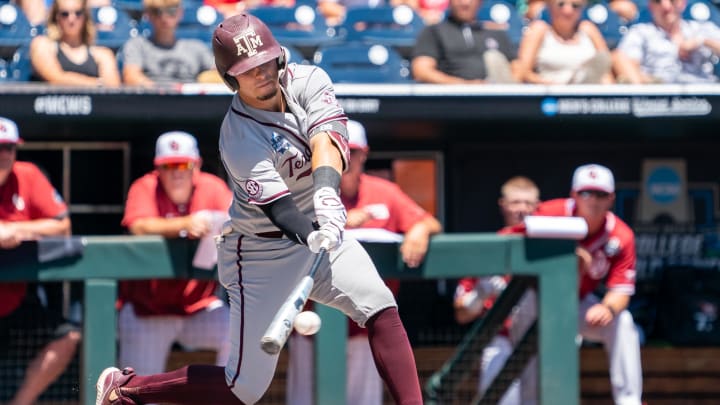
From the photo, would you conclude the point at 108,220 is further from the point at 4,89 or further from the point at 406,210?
the point at 406,210

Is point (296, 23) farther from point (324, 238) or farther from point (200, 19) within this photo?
point (324, 238)

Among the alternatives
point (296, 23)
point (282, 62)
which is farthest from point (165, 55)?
point (282, 62)

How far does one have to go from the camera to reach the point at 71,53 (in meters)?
6.42

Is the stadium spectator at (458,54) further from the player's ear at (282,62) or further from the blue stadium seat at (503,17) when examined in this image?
the player's ear at (282,62)

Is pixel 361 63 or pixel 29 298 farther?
pixel 361 63

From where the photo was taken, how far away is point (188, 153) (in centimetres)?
570

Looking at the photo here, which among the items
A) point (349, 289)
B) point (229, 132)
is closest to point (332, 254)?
point (349, 289)

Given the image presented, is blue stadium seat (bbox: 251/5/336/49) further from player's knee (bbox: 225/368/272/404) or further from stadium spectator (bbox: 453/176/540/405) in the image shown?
player's knee (bbox: 225/368/272/404)

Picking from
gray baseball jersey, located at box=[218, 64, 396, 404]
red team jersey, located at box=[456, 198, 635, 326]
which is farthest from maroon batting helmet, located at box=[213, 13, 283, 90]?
red team jersey, located at box=[456, 198, 635, 326]

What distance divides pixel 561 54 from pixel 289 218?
3.44 meters

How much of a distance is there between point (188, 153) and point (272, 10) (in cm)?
192

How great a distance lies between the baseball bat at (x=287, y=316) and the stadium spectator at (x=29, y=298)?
6.54 feet

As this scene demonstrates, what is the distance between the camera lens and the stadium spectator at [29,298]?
5.42m

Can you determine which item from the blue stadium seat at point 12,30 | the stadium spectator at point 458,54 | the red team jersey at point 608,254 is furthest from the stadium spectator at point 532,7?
the blue stadium seat at point 12,30
